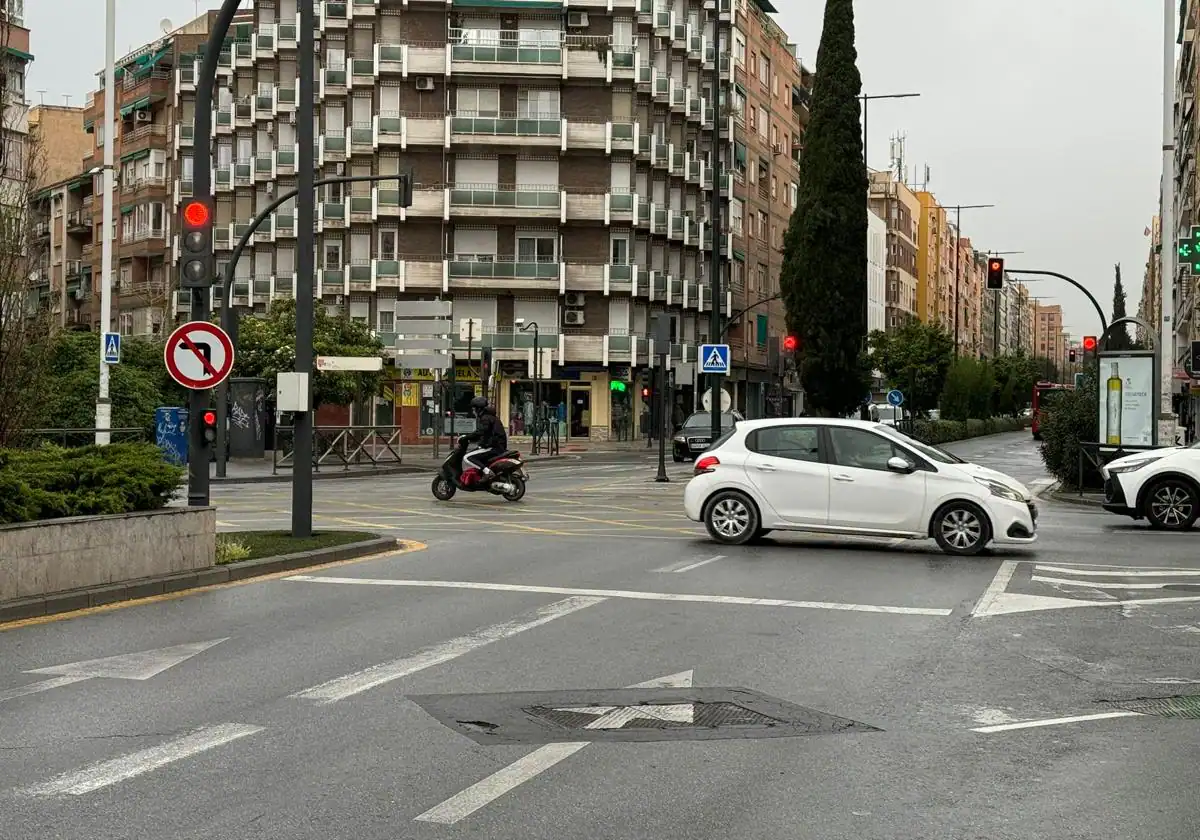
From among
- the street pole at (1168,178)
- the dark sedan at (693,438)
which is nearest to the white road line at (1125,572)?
the street pole at (1168,178)

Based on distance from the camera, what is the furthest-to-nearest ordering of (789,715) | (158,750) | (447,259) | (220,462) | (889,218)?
Result: (889,218) → (447,259) → (220,462) → (789,715) → (158,750)

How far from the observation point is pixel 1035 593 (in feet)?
43.3

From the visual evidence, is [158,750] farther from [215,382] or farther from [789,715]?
[215,382]

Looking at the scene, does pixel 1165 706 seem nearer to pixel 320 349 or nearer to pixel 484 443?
pixel 484 443

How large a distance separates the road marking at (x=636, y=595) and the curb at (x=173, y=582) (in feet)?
1.49

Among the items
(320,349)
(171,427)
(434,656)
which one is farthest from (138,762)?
(320,349)

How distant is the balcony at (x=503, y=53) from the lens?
216 ft

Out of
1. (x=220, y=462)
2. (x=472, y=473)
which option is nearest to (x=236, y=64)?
(x=220, y=462)

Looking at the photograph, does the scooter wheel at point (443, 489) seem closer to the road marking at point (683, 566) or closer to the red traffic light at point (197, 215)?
the road marking at point (683, 566)

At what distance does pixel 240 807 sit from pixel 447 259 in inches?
2395

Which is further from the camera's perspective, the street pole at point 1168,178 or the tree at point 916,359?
the tree at point 916,359

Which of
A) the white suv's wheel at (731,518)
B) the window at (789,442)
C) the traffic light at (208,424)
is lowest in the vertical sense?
the white suv's wheel at (731,518)

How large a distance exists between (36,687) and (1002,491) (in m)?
11.4

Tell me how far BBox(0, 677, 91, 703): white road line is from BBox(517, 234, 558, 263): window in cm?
5875
